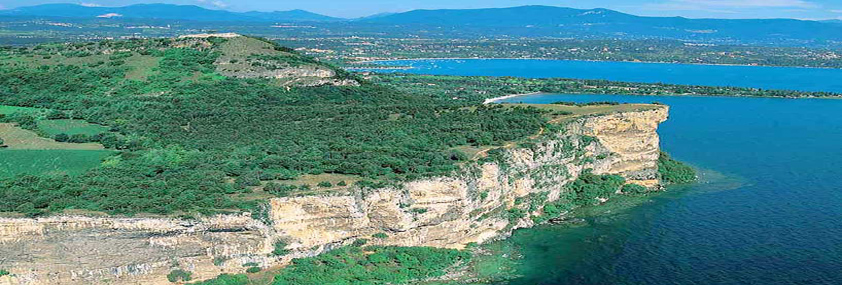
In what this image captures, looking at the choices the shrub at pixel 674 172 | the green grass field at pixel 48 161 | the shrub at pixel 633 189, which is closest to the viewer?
the green grass field at pixel 48 161

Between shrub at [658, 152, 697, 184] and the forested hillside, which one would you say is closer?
the forested hillside

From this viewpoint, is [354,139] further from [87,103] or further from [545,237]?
[87,103]

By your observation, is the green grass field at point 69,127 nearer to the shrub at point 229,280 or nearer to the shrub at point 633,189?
the shrub at point 229,280

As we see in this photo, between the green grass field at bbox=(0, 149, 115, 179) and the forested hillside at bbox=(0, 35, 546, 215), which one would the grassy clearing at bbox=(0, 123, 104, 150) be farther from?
the green grass field at bbox=(0, 149, 115, 179)

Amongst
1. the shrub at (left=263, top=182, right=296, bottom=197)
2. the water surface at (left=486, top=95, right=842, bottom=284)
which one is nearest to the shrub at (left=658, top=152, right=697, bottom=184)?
the water surface at (left=486, top=95, right=842, bottom=284)

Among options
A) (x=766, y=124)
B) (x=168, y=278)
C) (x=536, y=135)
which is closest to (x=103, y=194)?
(x=168, y=278)

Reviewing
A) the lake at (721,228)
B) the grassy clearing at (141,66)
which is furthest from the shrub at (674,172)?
the grassy clearing at (141,66)
